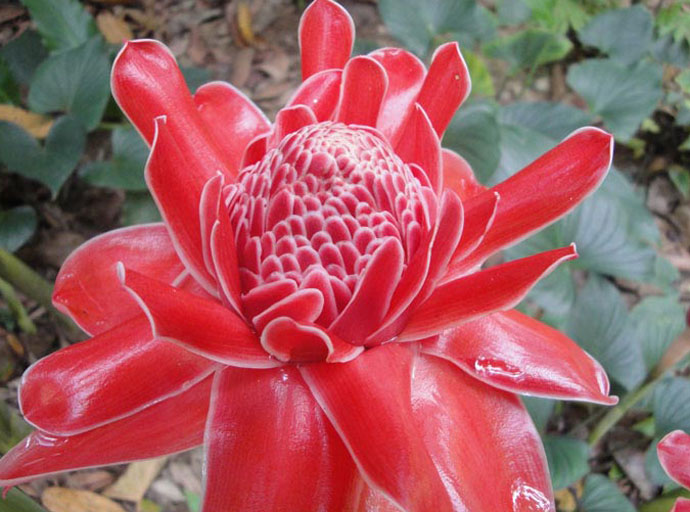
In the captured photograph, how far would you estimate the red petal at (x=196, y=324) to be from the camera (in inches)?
17.9

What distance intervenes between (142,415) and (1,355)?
1043mm

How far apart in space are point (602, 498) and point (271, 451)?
87cm

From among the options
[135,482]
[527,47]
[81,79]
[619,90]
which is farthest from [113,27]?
[619,90]

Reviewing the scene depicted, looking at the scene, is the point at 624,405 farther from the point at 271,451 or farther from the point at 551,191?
the point at 271,451

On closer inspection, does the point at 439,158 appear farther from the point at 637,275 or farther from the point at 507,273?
the point at 637,275

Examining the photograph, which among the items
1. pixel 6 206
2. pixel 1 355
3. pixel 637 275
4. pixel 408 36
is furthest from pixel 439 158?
pixel 6 206

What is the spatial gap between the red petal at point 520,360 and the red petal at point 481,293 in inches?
1.9

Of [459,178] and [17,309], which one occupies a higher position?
[459,178]

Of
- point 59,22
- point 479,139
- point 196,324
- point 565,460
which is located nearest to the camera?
point 196,324

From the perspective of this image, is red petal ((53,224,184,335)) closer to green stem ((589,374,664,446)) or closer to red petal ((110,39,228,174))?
red petal ((110,39,228,174))

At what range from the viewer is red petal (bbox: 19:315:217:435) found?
55 cm

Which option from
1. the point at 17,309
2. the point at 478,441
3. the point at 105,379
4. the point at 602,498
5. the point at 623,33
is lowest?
→ the point at 602,498

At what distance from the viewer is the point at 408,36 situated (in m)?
1.52

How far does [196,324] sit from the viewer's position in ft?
1.59
